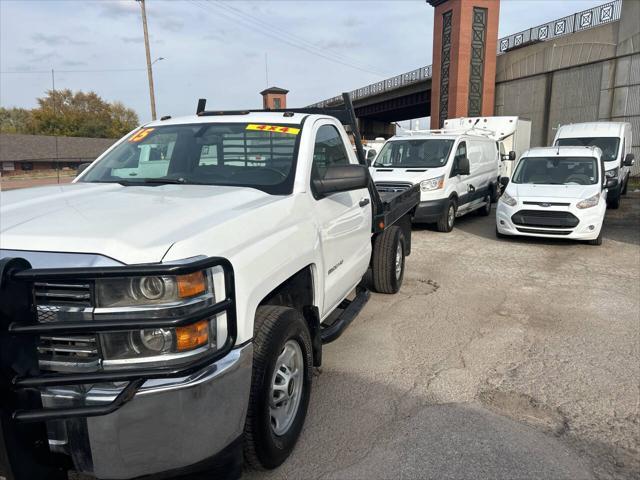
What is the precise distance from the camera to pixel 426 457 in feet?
9.54

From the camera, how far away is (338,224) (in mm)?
3764

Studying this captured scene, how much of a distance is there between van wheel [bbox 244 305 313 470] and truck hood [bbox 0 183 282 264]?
0.63m

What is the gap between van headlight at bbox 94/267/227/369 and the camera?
1.91m

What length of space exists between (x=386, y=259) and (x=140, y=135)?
120 inches

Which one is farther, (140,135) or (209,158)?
(140,135)

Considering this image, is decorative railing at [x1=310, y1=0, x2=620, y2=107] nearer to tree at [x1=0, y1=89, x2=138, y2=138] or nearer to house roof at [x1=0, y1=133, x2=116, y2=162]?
house roof at [x1=0, y1=133, x2=116, y2=162]

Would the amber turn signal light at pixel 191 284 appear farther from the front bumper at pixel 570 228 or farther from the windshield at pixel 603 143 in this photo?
the windshield at pixel 603 143

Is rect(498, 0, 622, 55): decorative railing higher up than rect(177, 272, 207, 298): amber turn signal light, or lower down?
higher up

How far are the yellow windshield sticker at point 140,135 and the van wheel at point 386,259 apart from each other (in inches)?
111

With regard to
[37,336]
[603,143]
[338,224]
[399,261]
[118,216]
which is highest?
[603,143]

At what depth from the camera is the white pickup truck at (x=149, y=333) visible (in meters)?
1.83

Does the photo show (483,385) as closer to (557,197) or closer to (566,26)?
(557,197)

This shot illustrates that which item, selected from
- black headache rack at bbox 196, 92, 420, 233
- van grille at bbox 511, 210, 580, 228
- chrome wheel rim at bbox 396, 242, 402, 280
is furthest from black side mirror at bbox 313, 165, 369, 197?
van grille at bbox 511, 210, 580, 228

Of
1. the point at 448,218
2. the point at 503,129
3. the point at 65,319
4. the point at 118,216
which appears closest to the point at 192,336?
the point at 65,319
